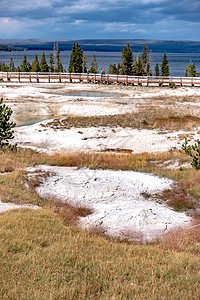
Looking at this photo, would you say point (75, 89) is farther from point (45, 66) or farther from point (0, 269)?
point (0, 269)

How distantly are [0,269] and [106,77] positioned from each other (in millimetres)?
56657

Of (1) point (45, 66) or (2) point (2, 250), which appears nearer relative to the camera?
(2) point (2, 250)

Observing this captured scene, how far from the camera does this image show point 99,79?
60875mm

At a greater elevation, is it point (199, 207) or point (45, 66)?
point (45, 66)

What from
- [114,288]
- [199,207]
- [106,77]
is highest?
[106,77]

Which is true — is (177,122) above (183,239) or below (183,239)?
above

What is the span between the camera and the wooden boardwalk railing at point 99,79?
182ft

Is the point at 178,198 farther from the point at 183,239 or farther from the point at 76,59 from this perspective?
the point at 76,59

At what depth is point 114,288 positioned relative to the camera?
18.2 feet

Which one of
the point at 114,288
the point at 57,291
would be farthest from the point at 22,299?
the point at 114,288

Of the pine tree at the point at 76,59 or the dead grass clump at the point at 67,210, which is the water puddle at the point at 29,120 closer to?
the dead grass clump at the point at 67,210

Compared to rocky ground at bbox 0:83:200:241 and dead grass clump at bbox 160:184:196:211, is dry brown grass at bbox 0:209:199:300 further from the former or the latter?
dead grass clump at bbox 160:184:196:211

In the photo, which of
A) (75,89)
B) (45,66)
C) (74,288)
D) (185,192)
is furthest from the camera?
(45,66)

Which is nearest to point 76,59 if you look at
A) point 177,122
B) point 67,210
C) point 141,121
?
point 141,121
